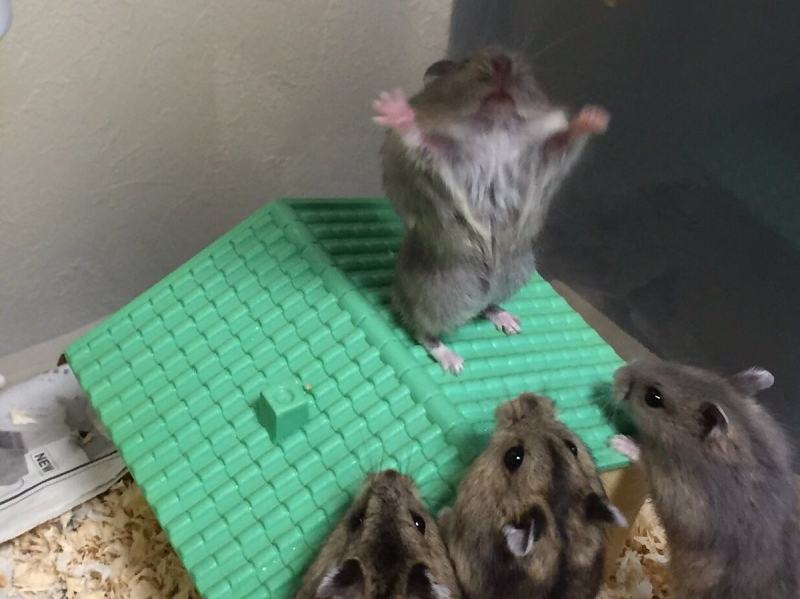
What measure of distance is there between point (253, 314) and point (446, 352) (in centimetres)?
41

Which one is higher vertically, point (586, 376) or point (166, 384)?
point (166, 384)

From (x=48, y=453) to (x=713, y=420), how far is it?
1.59m

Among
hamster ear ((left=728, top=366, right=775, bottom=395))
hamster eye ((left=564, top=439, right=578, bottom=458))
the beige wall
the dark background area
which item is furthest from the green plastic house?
the beige wall

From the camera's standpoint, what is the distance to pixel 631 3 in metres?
2.22

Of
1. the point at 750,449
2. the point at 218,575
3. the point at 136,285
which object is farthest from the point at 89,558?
the point at 750,449

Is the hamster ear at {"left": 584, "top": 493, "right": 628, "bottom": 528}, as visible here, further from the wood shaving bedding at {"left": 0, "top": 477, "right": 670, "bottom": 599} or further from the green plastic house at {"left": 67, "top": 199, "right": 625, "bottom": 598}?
the wood shaving bedding at {"left": 0, "top": 477, "right": 670, "bottom": 599}

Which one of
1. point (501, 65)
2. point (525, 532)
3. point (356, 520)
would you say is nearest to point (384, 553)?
point (356, 520)

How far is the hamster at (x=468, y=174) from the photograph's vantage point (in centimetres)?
143

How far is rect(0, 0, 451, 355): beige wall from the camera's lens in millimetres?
2053

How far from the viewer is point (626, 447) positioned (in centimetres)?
173

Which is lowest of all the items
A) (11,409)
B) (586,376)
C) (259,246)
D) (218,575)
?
(586,376)

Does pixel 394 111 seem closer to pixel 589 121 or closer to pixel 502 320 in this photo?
pixel 589 121

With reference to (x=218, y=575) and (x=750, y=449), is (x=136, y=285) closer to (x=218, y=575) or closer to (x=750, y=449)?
(x=218, y=575)

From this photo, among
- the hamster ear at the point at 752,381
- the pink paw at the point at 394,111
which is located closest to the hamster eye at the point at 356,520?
the pink paw at the point at 394,111
